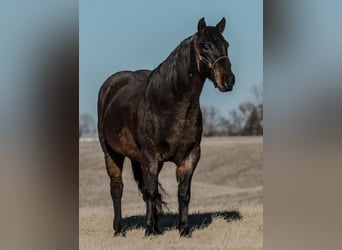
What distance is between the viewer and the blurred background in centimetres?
273

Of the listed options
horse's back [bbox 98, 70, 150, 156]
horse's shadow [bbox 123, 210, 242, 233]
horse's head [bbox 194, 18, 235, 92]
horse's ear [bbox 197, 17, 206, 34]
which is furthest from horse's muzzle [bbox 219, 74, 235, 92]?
horse's shadow [bbox 123, 210, 242, 233]

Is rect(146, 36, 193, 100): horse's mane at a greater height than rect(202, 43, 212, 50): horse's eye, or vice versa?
rect(202, 43, 212, 50): horse's eye

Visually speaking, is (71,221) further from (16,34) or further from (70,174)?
(16,34)

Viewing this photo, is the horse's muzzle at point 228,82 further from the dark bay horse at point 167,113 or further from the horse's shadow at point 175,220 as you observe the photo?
the horse's shadow at point 175,220

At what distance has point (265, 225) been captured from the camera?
2848 mm

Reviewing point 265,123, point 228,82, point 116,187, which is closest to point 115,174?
point 116,187

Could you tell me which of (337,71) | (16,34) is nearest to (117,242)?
(16,34)

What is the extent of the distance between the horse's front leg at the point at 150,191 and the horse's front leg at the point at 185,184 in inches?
6.3

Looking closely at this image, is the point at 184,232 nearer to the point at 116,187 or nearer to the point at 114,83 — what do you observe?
the point at 116,187

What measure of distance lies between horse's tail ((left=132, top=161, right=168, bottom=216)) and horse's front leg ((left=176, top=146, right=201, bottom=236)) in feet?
0.54

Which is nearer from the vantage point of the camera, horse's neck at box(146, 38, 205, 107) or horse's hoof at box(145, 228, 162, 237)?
horse's neck at box(146, 38, 205, 107)

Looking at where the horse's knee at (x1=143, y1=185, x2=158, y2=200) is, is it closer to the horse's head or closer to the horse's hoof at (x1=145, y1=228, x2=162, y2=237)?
the horse's hoof at (x1=145, y1=228, x2=162, y2=237)

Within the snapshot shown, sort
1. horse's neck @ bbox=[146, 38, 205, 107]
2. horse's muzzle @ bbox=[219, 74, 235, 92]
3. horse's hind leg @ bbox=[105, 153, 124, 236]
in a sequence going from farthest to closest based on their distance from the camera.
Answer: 1. horse's hind leg @ bbox=[105, 153, 124, 236]
2. horse's neck @ bbox=[146, 38, 205, 107]
3. horse's muzzle @ bbox=[219, 74, 235, 92]

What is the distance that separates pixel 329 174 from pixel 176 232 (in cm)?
131
